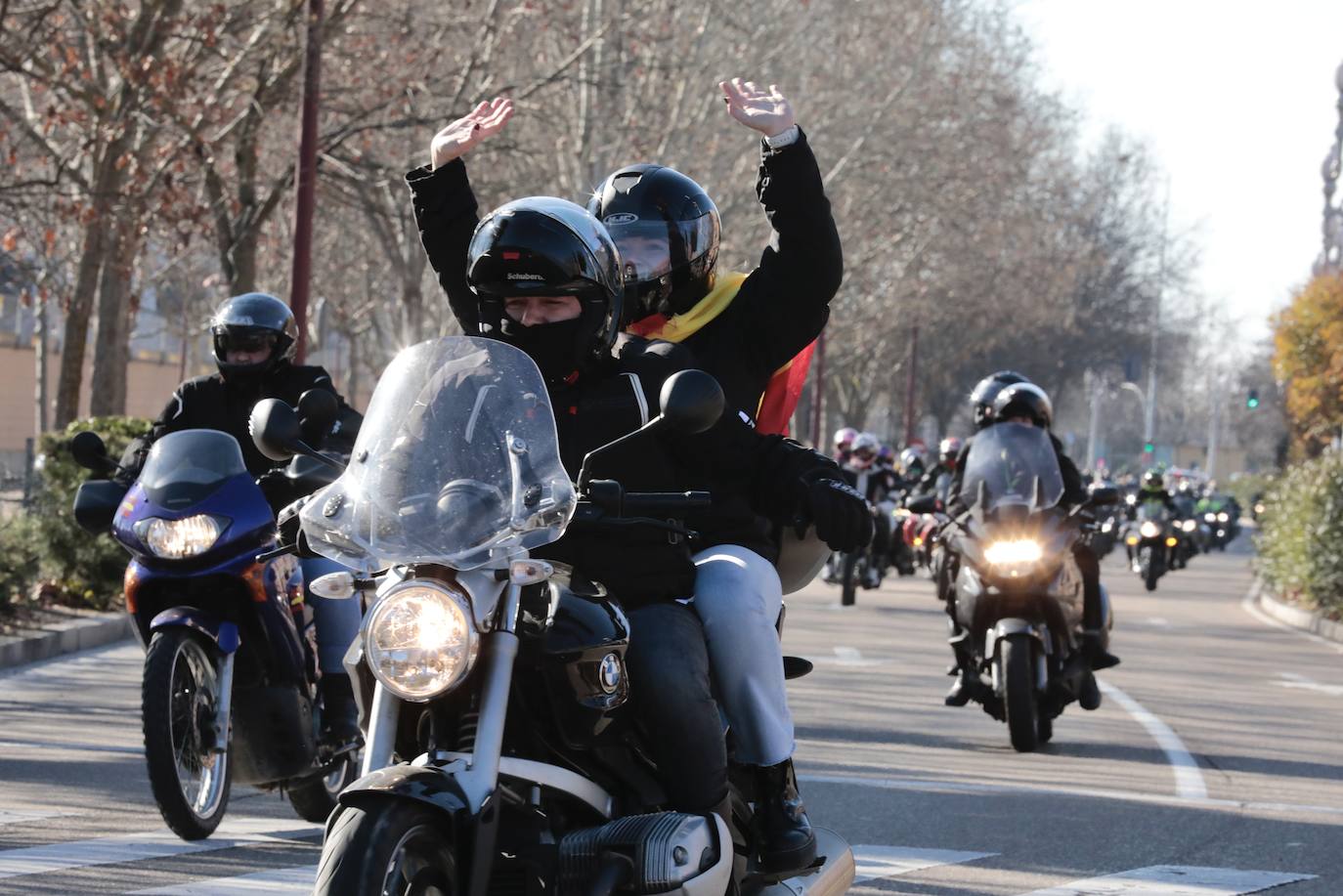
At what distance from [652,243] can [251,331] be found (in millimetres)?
2694

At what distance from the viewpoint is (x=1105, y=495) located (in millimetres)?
10344

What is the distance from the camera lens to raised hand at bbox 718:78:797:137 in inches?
219

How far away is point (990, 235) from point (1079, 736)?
44235 mm

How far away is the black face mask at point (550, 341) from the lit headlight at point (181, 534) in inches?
106

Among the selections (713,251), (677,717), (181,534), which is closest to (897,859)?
(713,251)

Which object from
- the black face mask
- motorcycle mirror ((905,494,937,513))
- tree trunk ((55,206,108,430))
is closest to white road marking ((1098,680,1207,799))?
motorcycle mirror ((905,494,937,513))

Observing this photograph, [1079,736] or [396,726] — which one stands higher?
[396,726]

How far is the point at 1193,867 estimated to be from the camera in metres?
7.17

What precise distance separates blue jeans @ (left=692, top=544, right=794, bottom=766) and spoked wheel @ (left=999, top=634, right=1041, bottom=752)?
5385mm

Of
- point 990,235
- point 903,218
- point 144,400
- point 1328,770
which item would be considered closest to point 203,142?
point 1328,770

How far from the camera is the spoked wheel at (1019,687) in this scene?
1014 cm

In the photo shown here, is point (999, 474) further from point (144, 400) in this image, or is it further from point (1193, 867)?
point (144, 400)

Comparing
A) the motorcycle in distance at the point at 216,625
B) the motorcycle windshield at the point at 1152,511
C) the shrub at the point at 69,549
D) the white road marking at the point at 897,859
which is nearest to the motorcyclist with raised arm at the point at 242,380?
the motorcycle in distance at the point at 216,625

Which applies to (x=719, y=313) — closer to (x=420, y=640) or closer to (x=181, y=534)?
(x=420, y=640)
